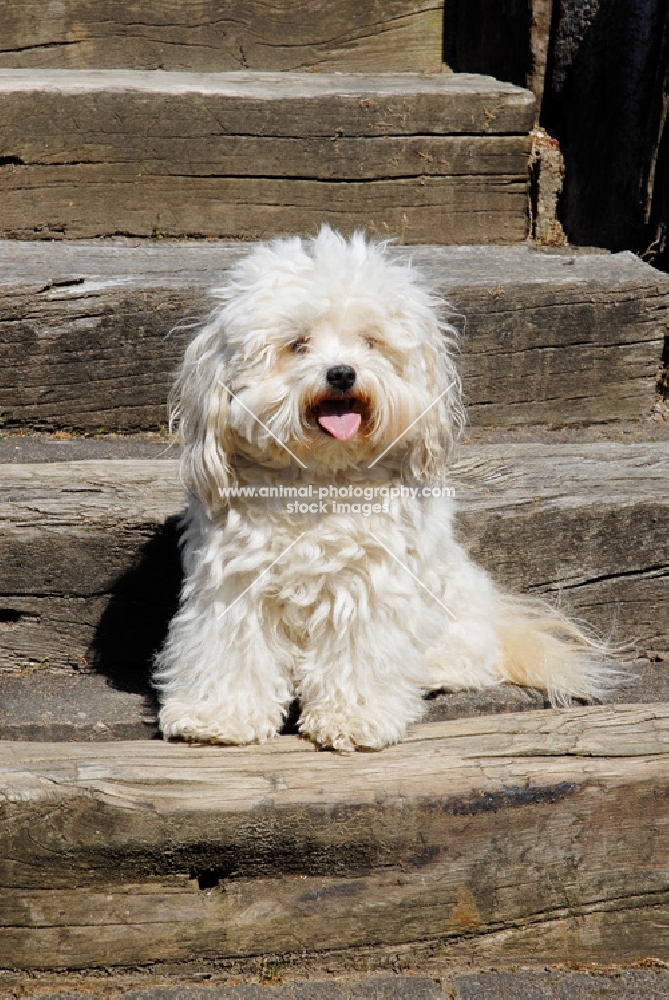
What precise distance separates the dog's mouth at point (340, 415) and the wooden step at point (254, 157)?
1.77 metres

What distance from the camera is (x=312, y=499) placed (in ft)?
8.31

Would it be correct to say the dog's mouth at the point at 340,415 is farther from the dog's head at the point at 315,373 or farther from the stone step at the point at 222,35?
the stone step at the point at 222,35

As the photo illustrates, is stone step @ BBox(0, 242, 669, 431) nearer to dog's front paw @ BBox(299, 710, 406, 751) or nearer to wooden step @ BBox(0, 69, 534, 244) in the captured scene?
wooden step @ BBox(0, 69, 534, 244)

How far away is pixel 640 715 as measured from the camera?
8.00ft

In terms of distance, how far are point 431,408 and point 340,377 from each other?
0.28 meters

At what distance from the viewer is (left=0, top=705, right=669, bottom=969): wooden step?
6.99ft

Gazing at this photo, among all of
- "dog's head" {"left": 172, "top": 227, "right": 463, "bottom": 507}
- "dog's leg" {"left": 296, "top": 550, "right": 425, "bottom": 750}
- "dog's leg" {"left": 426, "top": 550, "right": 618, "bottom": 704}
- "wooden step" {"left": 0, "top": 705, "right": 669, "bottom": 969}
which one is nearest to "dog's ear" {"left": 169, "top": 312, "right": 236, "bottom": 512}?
"dog's head" {"left": 172, "top": 227, "right": 463, "bottom": 507}

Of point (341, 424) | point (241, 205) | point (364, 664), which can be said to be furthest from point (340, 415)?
point (241, 205)

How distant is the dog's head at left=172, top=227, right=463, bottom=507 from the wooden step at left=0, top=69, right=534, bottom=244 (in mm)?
1535

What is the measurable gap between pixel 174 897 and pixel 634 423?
2244 millimetres

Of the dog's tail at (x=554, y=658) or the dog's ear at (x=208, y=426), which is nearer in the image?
the dog's ear at (x=208, y=426)

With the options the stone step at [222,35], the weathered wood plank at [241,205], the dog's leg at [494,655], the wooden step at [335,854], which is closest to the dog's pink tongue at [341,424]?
the dog's leg at [494,655]

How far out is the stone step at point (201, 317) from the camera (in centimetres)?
330

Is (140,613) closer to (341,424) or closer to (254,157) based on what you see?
(341,424)
